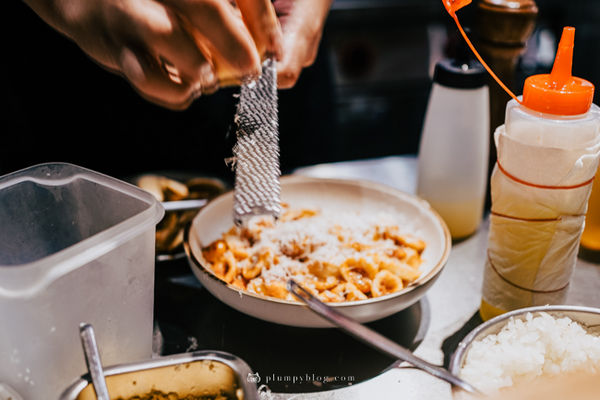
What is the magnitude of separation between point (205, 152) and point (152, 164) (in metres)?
0.22

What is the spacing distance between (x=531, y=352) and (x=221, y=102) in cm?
161

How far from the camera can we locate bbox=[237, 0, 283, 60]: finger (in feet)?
3.47

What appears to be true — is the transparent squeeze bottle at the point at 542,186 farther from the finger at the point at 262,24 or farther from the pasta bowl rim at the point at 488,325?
the finger at the point at 262,24

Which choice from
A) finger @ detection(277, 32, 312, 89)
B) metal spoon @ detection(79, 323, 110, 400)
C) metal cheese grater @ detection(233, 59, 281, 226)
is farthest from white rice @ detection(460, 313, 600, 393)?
finger @ detection(277, 32, 312, 89)

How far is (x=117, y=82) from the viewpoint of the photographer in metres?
1.99

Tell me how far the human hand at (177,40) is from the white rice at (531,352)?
25.4 inches

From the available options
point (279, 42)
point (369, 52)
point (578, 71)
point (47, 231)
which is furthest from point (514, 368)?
point (578, 71)

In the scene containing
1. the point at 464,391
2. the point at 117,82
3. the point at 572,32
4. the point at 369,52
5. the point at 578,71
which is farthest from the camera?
the point at 578,71

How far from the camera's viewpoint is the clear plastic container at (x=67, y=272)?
2.61 feet

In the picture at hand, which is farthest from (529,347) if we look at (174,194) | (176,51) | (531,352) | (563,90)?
(174,194)

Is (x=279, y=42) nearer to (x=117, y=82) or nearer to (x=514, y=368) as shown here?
(x=514, y=368)

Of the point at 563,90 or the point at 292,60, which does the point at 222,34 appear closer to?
the point at 292,60

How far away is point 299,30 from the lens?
1.50 meters

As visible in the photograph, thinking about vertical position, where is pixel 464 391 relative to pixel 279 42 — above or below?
below
